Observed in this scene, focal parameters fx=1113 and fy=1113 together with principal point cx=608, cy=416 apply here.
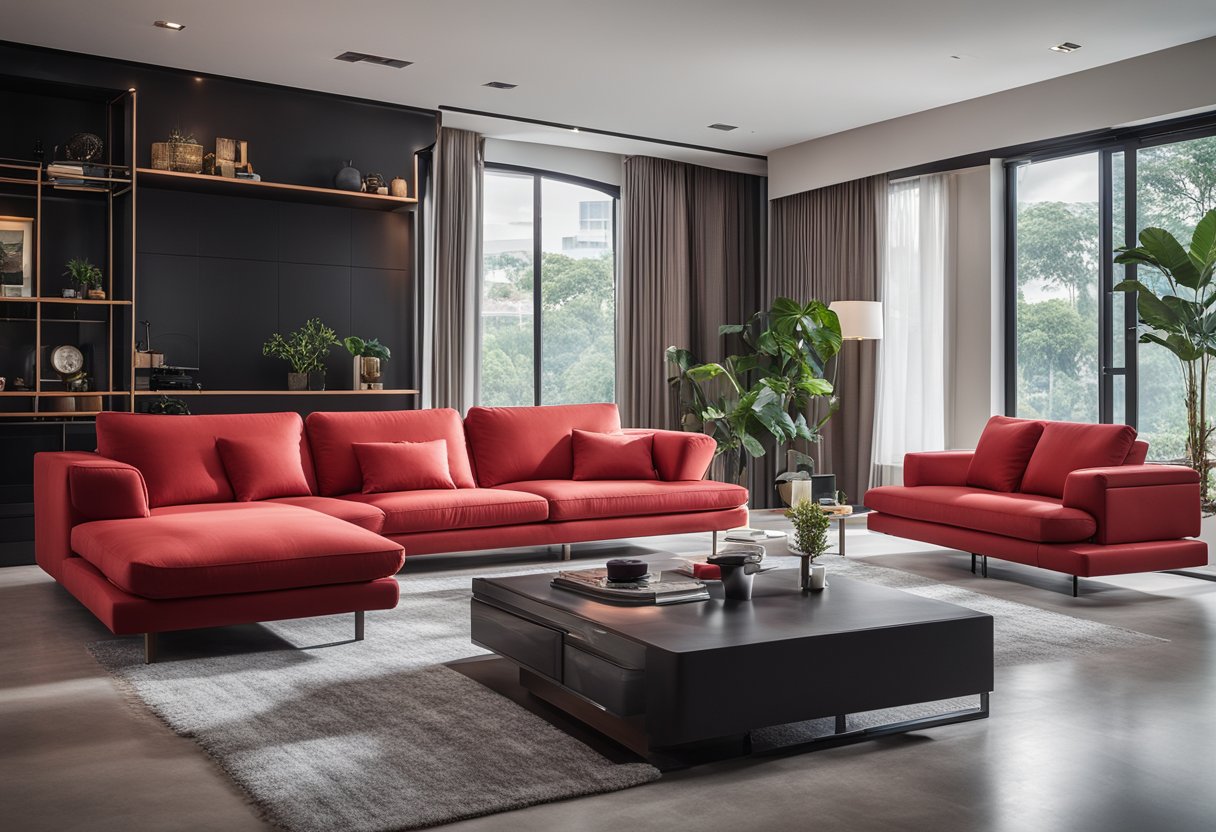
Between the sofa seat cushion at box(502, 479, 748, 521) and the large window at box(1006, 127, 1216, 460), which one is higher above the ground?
→ the large window at box(1006, 127, 1216, 460)

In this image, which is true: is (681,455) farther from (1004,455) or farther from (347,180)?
(347,180)

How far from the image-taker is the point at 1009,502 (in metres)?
5.53

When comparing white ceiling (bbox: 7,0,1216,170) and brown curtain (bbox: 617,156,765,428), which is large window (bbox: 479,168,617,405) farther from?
white ceiling (bbox: 7,0,1216,170)

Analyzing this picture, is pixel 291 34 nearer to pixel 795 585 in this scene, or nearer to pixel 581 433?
pixel 581 433

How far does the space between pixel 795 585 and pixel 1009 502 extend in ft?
7.35

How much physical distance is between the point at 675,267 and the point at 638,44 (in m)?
3.23

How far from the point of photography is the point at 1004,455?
6.10 meters

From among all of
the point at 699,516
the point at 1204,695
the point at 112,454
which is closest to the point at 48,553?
the point at 112,454

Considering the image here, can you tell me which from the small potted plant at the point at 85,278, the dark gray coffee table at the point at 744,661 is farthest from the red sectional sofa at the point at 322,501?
the small potted plant at the point at 85,278

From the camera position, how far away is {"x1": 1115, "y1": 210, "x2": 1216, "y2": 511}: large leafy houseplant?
19.6ft

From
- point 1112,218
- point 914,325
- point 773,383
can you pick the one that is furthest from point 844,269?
point 1112,218

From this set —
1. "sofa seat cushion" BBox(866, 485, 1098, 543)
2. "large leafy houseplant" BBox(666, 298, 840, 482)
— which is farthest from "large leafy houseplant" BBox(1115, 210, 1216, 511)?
"large leafy houseplant" BBox(666, 298, 840, 482)

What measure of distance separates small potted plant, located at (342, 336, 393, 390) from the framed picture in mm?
1865

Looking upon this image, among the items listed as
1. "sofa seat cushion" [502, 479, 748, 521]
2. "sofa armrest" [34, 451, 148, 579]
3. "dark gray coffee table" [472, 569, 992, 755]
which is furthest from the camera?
"sofa seat cushion" [502, 479, 748, 521]
